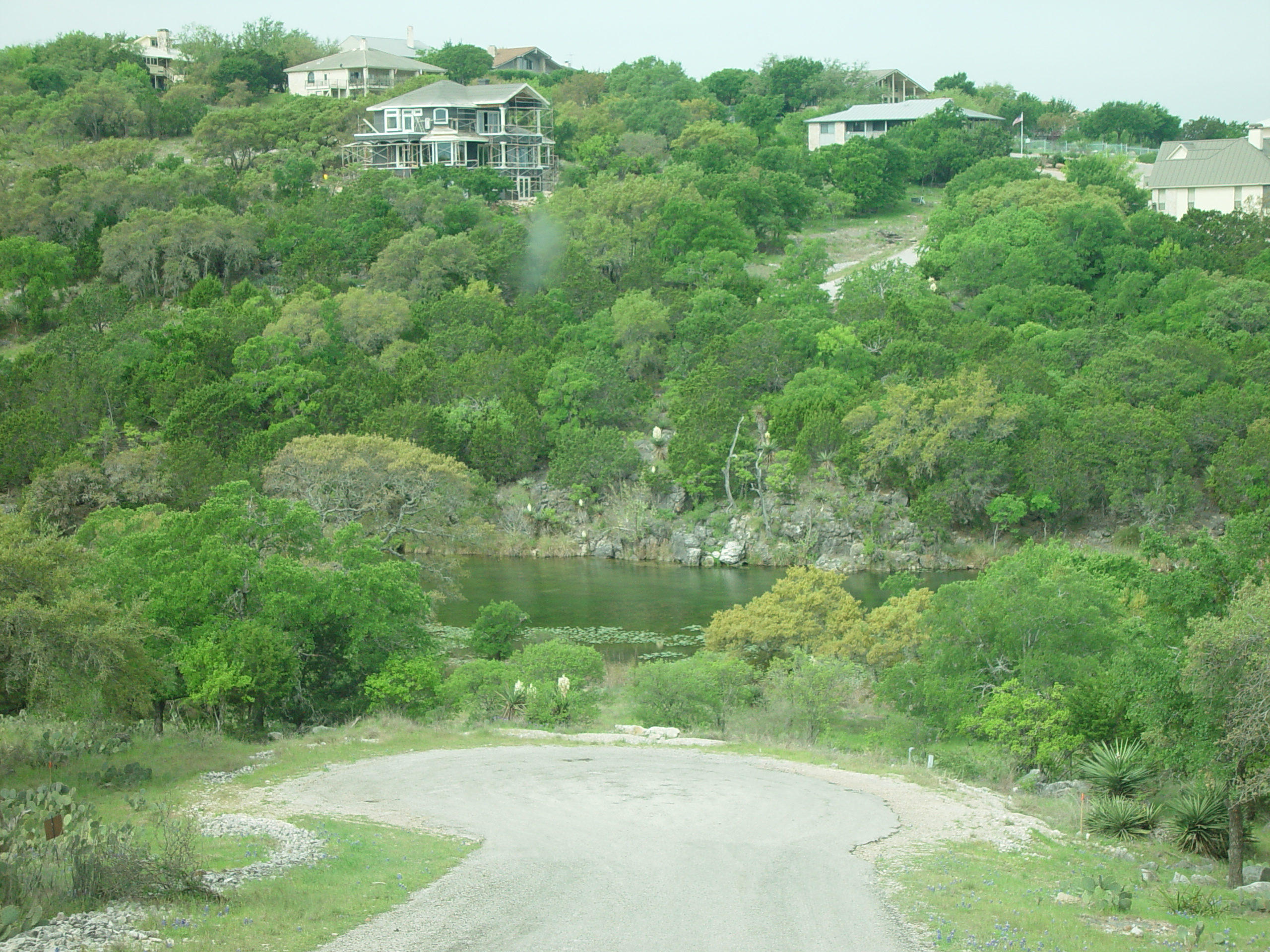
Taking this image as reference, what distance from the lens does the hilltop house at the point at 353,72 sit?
98.4 m

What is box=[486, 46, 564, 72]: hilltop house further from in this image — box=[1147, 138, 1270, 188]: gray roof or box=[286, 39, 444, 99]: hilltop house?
box=[1147, 138, 1270, 188]: gray roof

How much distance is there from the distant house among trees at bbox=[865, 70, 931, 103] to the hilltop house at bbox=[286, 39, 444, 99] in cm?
4068

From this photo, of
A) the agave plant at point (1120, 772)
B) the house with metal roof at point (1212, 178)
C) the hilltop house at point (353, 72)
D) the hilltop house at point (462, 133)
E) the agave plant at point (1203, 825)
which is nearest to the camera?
the agave plant at point (1203, 825)

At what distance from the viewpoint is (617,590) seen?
46.8 m

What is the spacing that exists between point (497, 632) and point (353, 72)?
259 ft

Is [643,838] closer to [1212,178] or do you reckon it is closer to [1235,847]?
[1235,847]

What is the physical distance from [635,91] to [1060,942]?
10139 centimetres

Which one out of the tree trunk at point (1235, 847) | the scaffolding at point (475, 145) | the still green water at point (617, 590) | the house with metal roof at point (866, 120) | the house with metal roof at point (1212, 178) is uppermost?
the house with metal roof at point (866, 120)

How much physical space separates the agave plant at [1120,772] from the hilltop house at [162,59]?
338ft

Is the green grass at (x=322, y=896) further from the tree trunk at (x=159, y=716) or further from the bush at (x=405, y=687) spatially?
the bush at (x=405, y=687)

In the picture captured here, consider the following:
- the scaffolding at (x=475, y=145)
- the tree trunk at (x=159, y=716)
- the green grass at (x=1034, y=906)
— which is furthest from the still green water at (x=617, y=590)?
the scaffolding at (x=475, y=145)

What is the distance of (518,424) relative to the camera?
2264 inches

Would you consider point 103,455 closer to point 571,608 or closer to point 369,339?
point 369,339

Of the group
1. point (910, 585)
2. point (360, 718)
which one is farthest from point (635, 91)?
point (360, 718)
